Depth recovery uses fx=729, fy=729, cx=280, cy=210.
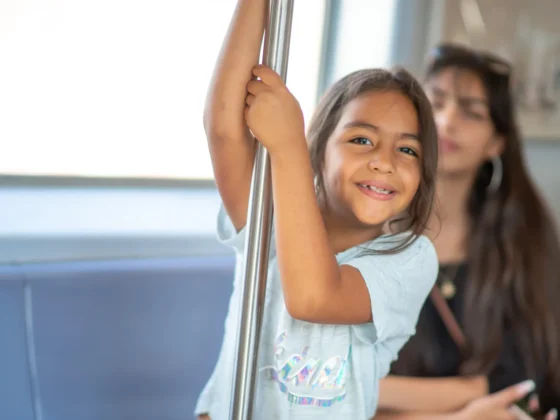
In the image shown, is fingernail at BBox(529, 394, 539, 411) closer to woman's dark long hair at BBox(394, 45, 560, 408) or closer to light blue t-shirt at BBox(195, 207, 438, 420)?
woman's dark long hair at BBox(394, 45, 560, 408)

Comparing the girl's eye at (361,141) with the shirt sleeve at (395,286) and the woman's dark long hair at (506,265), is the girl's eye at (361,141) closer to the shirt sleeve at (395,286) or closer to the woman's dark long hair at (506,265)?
the shirt sleeve at (395,286)

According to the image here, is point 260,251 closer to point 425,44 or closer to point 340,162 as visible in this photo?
point 340,162

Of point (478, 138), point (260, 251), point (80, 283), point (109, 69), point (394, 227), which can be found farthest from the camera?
point (478, 138)

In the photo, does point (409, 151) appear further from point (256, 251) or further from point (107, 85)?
point (107, 85)

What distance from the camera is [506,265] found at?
1365 millimetres

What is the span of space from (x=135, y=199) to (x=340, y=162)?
0.70 metres

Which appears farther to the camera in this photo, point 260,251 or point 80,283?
point 80,283

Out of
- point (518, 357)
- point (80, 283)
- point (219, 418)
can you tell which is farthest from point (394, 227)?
point (518, 357)

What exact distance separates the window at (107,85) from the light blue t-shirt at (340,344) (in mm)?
609

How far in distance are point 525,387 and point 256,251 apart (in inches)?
36.3

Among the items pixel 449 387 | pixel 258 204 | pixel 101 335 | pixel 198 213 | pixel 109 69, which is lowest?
pixel 449 387

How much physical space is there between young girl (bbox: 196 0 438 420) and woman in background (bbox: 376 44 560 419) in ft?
1.85

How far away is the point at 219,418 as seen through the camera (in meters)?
0.77

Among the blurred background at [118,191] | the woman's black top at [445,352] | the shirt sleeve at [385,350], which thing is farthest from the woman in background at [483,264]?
the shirt sleeve at [385,350]
